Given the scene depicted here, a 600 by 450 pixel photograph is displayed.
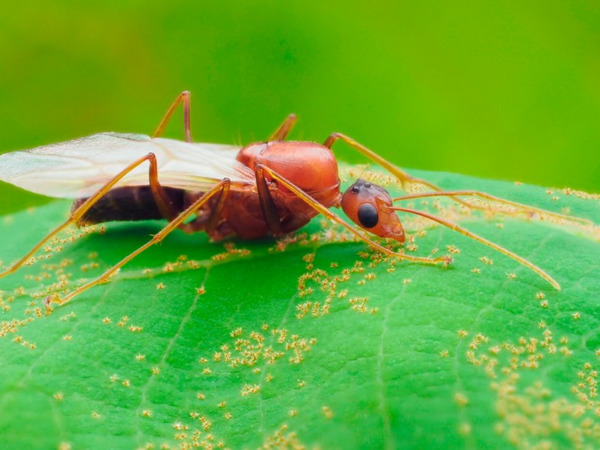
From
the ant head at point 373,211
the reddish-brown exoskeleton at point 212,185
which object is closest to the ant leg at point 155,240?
the reddish-brown exoskeleton at point 212,185

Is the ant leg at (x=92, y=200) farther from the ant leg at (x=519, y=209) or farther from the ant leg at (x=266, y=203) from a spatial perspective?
the ant leg at (x=519, y=209)

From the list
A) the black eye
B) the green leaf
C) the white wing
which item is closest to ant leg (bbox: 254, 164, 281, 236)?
the white wing

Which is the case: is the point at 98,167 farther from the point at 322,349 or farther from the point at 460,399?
the point at 460,399

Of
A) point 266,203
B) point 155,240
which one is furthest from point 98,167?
point 266,203

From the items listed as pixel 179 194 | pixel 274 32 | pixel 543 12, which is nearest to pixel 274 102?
pixel 274 32

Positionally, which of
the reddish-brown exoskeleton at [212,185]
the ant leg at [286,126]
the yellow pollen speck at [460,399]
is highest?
the ant leg at [286,126]

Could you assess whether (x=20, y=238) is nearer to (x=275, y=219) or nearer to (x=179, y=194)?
(x=179, y=194)

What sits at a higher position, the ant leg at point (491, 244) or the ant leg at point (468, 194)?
the ant leg at point (468, 194)
